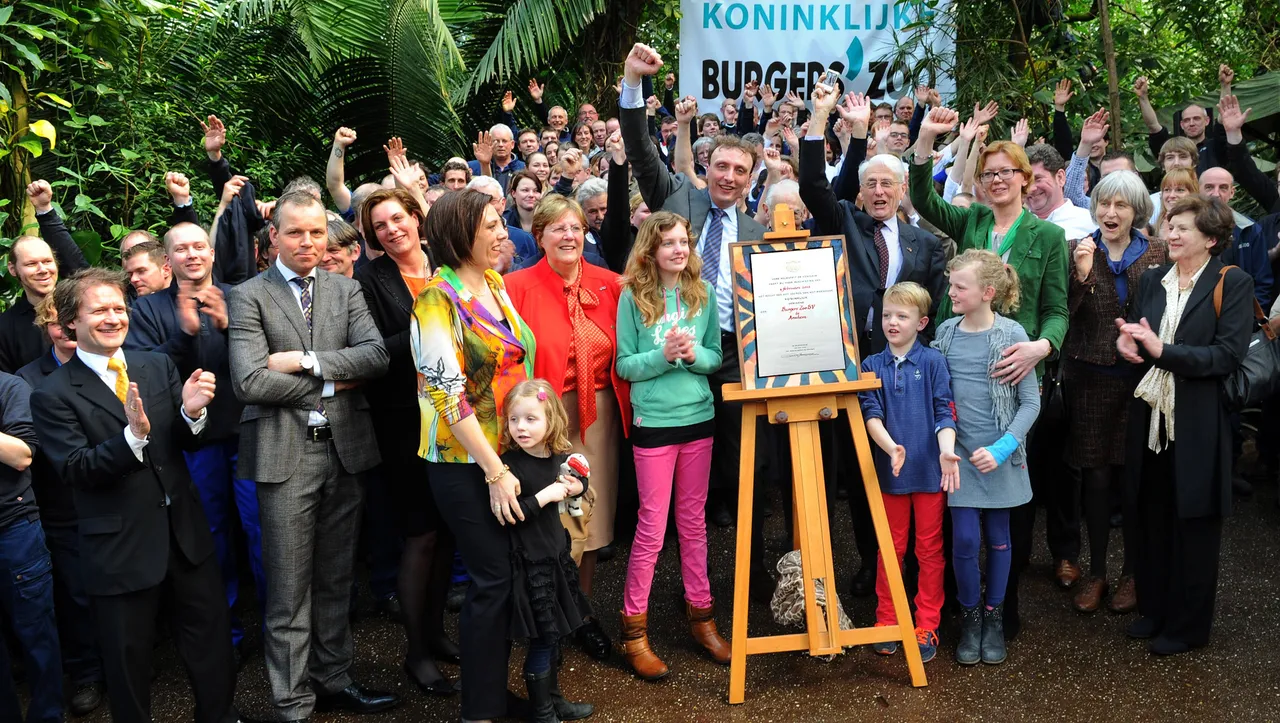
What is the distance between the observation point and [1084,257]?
15.5ft

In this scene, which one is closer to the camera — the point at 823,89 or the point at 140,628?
the point at 140,628

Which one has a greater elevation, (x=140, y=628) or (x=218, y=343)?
(x=218, y=343)

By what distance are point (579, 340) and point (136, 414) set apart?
1.73 m

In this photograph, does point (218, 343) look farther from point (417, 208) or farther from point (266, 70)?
point (266, 70)

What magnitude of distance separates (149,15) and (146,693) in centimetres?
561

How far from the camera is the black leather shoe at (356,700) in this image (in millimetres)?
4078

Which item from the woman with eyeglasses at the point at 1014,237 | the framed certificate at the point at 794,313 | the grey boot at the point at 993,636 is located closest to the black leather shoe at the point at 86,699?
the framed certificate at the point at 794,313

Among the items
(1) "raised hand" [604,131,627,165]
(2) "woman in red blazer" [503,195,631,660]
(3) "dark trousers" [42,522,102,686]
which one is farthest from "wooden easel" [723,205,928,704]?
(3) "dark trousers" [42,522,102,686]

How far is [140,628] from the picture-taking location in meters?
3.48

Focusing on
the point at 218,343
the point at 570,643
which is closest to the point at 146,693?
the point at 218,343

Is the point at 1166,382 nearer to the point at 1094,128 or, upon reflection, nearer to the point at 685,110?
the point at 685,110

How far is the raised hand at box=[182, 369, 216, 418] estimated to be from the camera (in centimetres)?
339

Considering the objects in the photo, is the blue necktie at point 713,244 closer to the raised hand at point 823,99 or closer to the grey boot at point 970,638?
the raised hand at point 823,99

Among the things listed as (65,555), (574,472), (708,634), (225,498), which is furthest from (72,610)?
(708,634)
